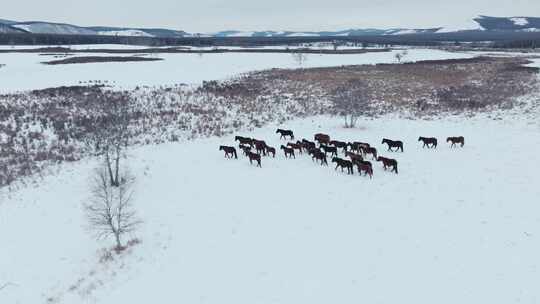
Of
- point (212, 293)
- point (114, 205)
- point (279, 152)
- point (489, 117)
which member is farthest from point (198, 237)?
point (489, 117)

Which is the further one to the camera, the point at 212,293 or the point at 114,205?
the point at 114,205

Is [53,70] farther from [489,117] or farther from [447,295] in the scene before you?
[447,295]

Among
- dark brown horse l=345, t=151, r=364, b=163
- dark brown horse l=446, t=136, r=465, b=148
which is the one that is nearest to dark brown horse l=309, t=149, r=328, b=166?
dark brown horse l=345, t=151, r=364, b=163

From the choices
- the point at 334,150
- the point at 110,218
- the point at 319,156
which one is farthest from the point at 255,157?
the point at 110,218

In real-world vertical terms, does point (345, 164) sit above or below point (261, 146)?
below

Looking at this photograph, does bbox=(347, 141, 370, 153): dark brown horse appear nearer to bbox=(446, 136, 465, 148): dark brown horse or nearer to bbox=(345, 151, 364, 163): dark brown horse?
bbox=(345, 151, 364, 163): dark brown horse

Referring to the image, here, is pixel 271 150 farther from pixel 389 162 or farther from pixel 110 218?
pixel 110 218
